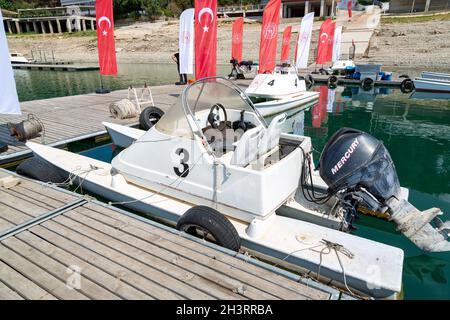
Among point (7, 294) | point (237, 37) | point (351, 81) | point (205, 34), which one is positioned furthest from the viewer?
point (351, 81)

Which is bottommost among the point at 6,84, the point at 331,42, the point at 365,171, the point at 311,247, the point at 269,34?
the point at 311,247

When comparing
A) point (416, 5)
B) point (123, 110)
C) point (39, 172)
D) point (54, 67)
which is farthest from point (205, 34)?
point (416, 5)

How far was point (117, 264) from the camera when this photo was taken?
337 centimetres

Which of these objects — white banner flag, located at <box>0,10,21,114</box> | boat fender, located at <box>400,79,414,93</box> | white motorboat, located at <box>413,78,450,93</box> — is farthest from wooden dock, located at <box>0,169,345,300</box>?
boat fender, located at <box>400,79,414,93</box>

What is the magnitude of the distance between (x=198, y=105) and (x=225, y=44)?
46.4 meters

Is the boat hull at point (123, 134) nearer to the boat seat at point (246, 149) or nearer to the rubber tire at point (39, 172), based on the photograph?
the rubber tire at point (39, 172)

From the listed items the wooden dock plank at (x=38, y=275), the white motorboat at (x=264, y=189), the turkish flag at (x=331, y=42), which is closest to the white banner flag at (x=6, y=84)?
the white motorboat at (x=264, y=189)

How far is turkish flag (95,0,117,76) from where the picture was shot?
38.9ft

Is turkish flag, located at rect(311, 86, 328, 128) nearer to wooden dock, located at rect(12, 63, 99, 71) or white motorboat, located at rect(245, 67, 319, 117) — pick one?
white motorboat, located at rect(245, 67, 319, 117)

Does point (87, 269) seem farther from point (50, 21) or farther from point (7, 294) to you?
point (50, 21)

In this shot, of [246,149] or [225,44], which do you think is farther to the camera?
[225,44]

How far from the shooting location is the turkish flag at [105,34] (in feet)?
38.9

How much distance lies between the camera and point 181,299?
294 centimetres
